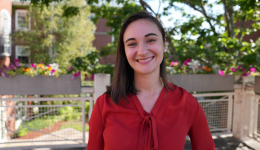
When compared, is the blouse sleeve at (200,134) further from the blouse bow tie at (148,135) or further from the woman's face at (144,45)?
the woman's face at (144,45)

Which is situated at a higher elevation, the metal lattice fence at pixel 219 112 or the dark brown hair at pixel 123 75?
the dark brown hair at pixel 123 75

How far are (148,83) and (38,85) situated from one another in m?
2.05

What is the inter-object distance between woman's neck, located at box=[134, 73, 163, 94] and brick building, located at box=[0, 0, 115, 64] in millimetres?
6672

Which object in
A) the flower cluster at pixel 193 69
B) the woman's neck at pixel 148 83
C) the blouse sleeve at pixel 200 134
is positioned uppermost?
the flower cluster at pixel 193 69

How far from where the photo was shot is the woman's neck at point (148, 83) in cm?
128

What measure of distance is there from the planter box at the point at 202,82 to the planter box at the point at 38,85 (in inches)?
62.2

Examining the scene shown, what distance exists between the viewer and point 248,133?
3328mm

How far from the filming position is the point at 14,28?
1401 centimetres

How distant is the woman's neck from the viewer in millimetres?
1284

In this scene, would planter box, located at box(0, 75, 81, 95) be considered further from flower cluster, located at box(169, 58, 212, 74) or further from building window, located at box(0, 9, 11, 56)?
building window, located at box(0, 9, 11, 56)

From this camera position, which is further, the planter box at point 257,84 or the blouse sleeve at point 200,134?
the planter box at point 257,84

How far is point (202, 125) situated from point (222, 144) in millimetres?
2403

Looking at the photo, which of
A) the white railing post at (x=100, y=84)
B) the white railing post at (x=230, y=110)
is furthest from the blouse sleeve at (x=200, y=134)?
the white railing post at (x=230, y=110)

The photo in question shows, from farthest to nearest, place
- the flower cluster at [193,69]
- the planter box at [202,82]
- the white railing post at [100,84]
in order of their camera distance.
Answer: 1. the flower cluster at [193,69]
2. the planter box at [202,82]
3. the white railing post at [100,84]
